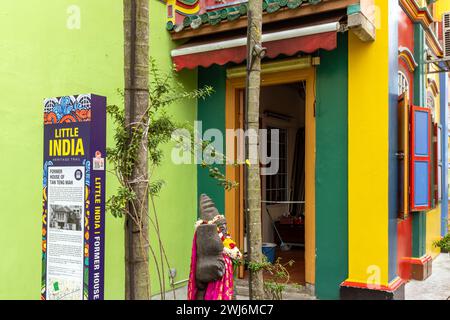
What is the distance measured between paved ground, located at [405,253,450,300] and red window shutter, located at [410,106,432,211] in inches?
44.1

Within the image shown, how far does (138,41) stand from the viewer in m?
2.89

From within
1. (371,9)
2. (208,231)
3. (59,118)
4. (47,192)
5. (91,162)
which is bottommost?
(208,231)

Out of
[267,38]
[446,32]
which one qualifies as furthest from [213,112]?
[446,32]

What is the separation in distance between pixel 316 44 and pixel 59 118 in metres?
3.22

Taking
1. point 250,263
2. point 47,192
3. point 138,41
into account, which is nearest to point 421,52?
point 250,263

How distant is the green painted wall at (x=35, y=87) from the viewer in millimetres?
4387

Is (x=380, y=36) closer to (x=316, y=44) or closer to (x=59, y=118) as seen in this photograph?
(x=316, y=44)

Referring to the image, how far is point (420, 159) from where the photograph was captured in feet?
20.3

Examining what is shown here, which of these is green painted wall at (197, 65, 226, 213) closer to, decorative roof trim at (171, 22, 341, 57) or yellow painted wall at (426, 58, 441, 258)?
decorative roof trim at (171, 22, 341, 57)

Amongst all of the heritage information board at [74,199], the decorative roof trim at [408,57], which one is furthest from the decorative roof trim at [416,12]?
the heritage information board at [74,199]

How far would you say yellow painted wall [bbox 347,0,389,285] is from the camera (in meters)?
5.25

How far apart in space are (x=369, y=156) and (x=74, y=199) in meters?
3.64

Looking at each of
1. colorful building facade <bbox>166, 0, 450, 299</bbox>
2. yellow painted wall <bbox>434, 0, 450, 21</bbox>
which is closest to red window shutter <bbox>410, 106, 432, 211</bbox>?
colorful building facade <bbox>166, 0, 450, 299</bbox>

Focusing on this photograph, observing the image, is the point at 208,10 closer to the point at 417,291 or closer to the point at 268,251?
the point at 268,251
